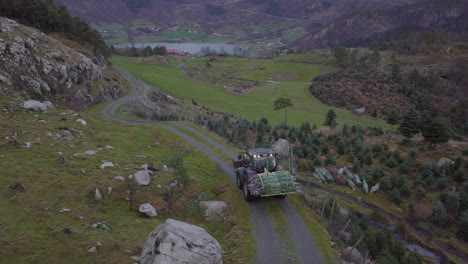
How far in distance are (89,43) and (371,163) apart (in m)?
93.4

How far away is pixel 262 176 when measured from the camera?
2003 centimetres

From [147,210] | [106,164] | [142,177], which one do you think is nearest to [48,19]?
[106,164]

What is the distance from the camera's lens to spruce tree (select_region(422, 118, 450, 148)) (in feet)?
137

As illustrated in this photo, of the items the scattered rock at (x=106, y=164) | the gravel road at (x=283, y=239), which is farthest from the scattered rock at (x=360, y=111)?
the scattered rock at (x=106, y=164)

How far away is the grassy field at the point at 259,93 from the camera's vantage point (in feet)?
261

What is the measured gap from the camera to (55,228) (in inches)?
576

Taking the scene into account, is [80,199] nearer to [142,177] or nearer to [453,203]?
[142,177]

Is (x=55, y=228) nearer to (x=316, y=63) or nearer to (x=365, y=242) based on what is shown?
(x=365, y=242)

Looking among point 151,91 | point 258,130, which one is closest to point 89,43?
point 151,91

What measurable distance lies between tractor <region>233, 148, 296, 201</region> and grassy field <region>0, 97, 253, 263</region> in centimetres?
158

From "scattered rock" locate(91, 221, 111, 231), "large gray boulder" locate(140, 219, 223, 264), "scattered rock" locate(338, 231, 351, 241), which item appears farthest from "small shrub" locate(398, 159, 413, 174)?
"scattered rock" locate(91, 221, 111, 231)

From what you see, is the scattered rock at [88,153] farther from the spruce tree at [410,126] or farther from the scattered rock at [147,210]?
the spruce tree at [410,126]

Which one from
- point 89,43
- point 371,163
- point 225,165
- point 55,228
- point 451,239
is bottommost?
point 451,239

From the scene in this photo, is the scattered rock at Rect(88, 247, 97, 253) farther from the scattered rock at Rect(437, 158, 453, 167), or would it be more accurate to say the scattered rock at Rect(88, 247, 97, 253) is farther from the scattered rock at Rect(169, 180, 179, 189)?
the scattered rock at Rect(437, 158, 453, 167)
